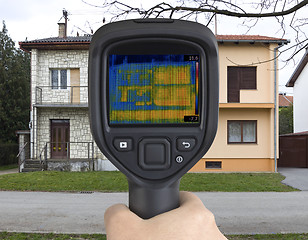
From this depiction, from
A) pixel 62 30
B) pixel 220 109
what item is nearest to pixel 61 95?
pixel 62 30

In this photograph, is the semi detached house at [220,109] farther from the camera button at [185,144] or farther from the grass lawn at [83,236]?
the camera button at [185,144]

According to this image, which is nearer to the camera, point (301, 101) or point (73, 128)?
point (73, 128)

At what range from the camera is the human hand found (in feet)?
3.52

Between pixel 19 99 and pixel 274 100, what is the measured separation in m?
18.1

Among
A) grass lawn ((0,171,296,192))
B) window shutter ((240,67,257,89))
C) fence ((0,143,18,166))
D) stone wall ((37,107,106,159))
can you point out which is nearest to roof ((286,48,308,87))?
window shutter ((240,67,257,89))

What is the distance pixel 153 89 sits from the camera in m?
1.25

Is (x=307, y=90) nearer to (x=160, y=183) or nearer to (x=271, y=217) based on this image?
(x=271, y=217)

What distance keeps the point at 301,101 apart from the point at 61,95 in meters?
17.6

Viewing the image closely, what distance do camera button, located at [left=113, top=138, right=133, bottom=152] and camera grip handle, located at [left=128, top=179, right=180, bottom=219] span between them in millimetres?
126

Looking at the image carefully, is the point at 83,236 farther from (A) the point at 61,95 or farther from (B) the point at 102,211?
(A) the point at 61,95

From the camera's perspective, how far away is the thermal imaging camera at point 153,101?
1.21 m

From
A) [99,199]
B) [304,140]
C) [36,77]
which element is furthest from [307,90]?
[99,199]

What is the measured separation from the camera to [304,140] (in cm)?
2130

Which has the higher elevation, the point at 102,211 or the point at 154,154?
the point at 154,154
